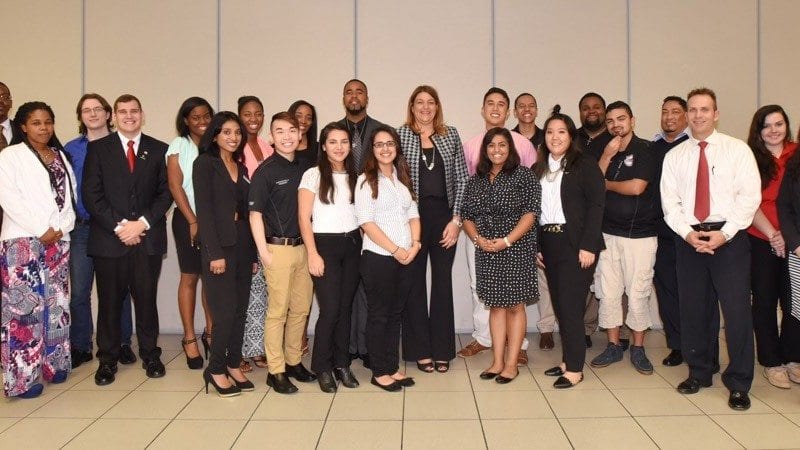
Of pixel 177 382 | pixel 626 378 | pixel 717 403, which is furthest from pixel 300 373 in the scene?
pixel 717 403

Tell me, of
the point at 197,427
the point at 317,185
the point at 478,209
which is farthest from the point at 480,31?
the point at 197,427

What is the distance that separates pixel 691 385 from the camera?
143 inches

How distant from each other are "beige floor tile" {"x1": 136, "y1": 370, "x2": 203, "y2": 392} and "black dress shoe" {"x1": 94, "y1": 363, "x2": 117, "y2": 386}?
0.71 ft

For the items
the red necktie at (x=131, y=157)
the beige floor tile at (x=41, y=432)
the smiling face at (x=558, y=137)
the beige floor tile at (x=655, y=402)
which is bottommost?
the beige floor tile at (x=41, y=432)

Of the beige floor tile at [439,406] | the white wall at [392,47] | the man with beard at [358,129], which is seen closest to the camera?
the beige floor tile at [439,406]

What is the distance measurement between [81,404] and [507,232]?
276cm

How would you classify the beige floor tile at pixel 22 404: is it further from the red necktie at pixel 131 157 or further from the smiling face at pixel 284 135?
the smiling face at pixel 284 135

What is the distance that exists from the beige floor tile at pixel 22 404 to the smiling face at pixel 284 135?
2.07 m

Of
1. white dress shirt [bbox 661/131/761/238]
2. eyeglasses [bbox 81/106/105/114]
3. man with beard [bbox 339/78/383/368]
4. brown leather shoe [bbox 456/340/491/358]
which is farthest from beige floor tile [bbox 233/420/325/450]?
eyeglasses [bbox 81/106/105/114]

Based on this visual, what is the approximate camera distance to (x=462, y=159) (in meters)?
4.17

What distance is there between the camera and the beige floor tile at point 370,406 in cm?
328

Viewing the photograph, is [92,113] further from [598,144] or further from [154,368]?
[598,144]

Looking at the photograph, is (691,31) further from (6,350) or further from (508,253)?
(6,350)

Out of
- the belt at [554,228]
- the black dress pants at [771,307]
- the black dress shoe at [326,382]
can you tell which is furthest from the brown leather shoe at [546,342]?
the black dress shoe at [326,382]
